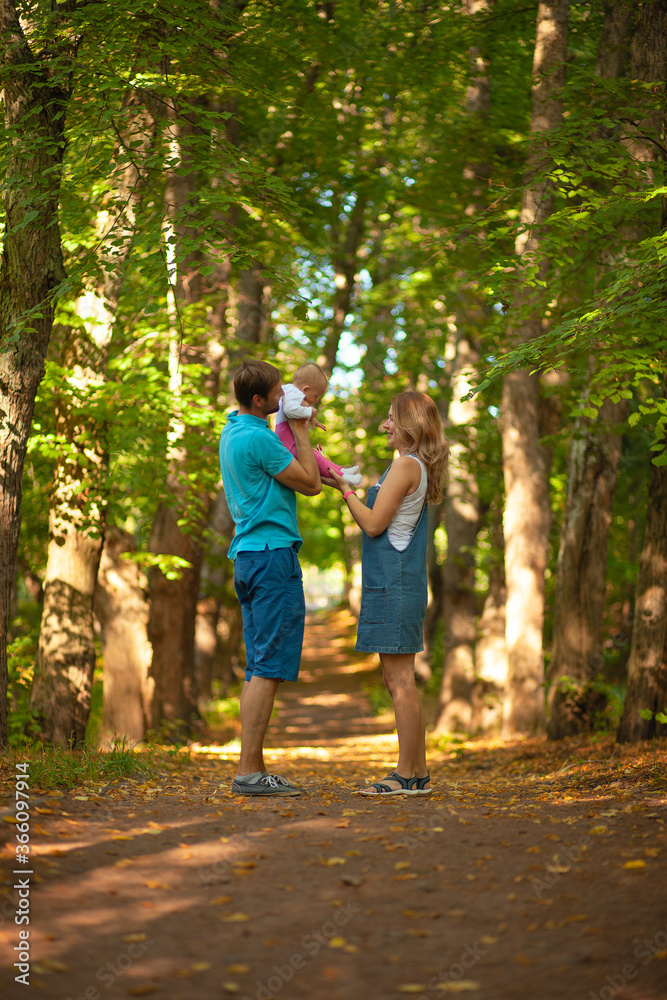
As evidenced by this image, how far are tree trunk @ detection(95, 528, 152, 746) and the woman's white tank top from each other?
653cm

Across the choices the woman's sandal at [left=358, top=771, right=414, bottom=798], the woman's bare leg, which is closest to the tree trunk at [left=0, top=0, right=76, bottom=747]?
the woman's sandal at [left=358, top=771, right=414, bottom=798]

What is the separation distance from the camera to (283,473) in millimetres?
4832

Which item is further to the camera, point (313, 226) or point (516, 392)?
point (313, 226)

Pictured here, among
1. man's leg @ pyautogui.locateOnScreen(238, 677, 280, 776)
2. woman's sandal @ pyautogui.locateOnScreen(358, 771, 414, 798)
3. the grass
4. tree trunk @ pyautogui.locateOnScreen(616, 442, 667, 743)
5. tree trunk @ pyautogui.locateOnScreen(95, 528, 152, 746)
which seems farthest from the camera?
tree trunk @ pyautogui.locateOnScreen(95, 528, 152, 746)

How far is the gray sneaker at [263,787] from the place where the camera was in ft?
16.5

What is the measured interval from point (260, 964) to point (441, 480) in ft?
10.3

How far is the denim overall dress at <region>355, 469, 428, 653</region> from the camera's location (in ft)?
16.5

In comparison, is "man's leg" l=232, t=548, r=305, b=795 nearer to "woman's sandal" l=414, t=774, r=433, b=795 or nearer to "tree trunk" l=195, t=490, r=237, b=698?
"woman's sandal" l=414, t=774, r=433, b=795

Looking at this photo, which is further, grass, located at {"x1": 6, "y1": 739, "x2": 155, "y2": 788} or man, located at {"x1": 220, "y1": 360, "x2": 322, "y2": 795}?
grass, located at {"x1": 6, "y1": 739, "x2": 155, "y2": 788}

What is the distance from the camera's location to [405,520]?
5094 mm

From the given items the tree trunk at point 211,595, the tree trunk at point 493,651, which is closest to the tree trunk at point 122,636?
the tree trunk at point 211,595

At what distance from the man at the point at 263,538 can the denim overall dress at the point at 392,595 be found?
0.43m

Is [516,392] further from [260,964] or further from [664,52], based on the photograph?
[260,964]

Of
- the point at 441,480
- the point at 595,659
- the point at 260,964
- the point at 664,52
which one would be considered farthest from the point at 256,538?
the point at 664,52
